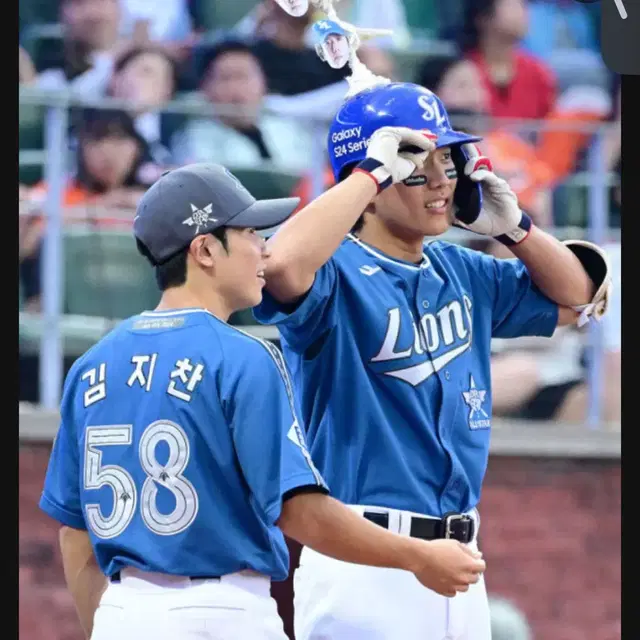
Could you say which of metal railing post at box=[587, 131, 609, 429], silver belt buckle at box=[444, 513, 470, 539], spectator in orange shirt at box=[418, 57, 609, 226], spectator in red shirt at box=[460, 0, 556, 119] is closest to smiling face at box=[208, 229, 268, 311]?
silver belt buckle at box=[444, 513, 470, 539]

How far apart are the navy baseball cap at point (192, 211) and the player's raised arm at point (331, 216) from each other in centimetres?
15

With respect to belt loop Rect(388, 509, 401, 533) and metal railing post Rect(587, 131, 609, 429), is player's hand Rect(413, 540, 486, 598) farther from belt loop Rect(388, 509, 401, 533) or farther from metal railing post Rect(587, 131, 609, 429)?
metal railing post Rect(587, 131, 609, 429)

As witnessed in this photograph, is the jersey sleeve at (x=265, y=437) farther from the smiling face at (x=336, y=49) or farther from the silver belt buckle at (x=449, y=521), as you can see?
the smiling face at (x=336, y=49)

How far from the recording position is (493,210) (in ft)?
10.8

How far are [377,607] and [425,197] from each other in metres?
0.95

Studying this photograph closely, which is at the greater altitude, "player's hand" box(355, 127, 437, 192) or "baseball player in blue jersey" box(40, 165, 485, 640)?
"player's hand" box(355, 127, 437, 192)

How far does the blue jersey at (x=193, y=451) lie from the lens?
253cm

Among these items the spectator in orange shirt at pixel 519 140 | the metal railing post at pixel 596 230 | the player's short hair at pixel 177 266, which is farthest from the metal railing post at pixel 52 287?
the player's short hair at pixel 177 266

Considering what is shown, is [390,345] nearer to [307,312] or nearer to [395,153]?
[307,312]

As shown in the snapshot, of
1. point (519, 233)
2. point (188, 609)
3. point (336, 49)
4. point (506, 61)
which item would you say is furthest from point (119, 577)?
point (506, 61)

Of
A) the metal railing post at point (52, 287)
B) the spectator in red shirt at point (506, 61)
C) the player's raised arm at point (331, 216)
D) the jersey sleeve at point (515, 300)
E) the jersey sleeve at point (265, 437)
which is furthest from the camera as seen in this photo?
the spectator in red shirt at point (506, 61)

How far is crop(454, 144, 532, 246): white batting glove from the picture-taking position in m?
3.24

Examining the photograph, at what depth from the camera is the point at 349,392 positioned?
10.1 ft

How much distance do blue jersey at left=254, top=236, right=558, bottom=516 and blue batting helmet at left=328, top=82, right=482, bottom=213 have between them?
0.21 meters
